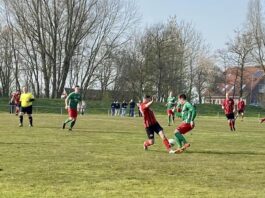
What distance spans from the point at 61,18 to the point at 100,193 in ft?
199

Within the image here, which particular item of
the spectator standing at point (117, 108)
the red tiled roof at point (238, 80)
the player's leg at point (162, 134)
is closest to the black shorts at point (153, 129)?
the player's leg at point (162, 134)

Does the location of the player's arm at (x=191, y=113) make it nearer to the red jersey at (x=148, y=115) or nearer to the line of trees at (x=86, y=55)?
the red jersey at (x=148, y=115)

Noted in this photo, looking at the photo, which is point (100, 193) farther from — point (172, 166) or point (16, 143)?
point (16, 143)

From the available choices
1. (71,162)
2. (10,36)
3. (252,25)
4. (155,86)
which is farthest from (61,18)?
(71,162)

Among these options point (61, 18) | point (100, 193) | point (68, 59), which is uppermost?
point (61, 18)

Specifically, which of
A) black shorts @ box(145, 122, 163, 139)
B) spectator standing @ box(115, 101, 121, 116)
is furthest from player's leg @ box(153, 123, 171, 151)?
spectator standing @ box(115, 101, 121, 116)

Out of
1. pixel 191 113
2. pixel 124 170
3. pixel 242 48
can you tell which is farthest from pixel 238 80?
pixel 124 170

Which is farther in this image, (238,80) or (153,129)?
(238,80)

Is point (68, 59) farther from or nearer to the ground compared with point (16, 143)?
farther from the ground

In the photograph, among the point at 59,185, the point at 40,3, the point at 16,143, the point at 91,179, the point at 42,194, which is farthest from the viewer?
the point at 40,3

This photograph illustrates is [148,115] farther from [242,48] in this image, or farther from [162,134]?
[242,48]

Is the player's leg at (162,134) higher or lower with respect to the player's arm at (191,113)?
lower

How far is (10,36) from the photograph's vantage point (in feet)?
228

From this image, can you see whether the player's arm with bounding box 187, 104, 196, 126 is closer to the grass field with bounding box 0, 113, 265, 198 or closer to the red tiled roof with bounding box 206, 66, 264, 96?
the grass field with bounding box 0, 113, 265, 198
